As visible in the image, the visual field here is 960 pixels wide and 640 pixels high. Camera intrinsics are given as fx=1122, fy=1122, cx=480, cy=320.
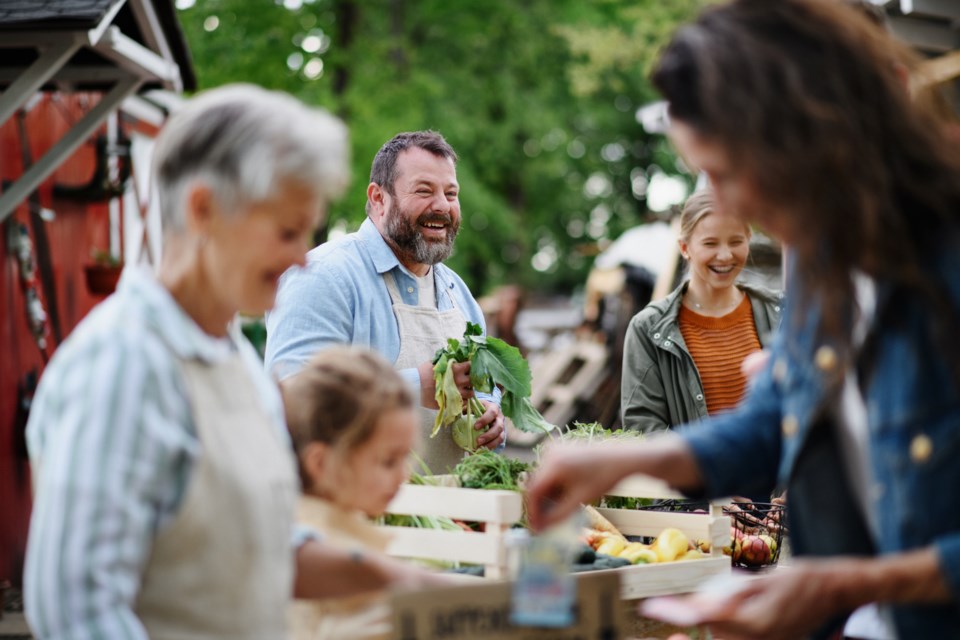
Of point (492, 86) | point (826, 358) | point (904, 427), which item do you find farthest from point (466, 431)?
point (492, 86)

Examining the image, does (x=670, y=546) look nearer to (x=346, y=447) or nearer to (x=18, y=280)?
(x=346, y=447)

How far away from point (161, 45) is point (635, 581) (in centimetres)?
571

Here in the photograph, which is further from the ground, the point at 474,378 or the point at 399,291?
the point at 399,291

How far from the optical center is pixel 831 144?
70.1 inches

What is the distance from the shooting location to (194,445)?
68.4 inches

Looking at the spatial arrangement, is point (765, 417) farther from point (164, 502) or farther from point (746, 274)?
point (746, 274)

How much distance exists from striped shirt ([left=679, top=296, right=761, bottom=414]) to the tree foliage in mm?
2016

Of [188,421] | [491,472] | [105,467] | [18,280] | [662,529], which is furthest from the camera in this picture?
[18,280]

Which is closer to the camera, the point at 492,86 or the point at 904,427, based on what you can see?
the point at 904,427

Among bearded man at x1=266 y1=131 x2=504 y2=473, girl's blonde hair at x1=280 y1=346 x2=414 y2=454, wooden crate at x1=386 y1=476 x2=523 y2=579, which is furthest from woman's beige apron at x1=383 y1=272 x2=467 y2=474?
girl's blonde hair at x1=280 y1=346 x2=414 y2=454

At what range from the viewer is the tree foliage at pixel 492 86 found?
1108 centimetres

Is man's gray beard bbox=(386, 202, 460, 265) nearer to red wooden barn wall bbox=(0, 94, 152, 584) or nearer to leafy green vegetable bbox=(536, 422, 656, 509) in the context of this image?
leafy green vegetable bbox=(536, 422, 656, 509)

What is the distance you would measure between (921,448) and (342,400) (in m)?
1.03

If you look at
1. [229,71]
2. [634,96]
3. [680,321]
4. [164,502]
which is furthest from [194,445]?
[634,96]
